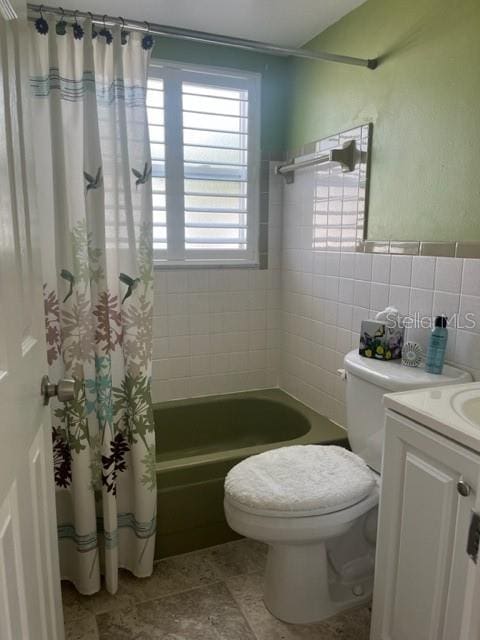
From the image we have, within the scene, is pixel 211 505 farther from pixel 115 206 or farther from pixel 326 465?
pixel 115 206

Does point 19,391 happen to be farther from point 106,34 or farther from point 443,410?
point 106,34

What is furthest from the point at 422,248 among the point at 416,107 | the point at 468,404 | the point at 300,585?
the point at 300,585

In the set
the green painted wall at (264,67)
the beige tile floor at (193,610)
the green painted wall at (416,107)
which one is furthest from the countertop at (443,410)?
the green painted wall at (264,67)

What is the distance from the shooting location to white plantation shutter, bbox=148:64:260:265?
2314 millimetres

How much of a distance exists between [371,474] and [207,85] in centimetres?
199

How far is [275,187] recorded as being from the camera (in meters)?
2.58

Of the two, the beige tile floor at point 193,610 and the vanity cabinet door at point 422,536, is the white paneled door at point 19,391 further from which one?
the vanity cabinet door at point 422,536

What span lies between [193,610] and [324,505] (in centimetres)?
66

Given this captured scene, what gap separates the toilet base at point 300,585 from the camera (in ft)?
5.14

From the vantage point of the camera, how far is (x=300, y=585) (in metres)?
1.58

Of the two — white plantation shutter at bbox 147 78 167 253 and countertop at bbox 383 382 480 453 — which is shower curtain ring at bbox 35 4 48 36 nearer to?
white plantation shutter at bbox 147 78 167 253

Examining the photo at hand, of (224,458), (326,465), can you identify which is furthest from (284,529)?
(224,458)

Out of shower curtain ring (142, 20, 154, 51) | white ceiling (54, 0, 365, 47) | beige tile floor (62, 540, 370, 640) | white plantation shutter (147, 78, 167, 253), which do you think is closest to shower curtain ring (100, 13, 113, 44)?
shower curtain ring (142, 20, 154, 51)

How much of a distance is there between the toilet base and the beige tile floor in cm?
3
